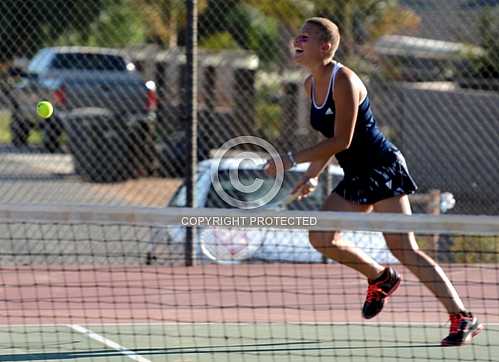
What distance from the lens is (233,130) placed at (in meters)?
12.3

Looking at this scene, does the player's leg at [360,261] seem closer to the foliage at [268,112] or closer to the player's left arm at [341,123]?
the player's left arm at [341,123]

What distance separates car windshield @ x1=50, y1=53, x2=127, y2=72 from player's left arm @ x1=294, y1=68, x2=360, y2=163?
31.0ft

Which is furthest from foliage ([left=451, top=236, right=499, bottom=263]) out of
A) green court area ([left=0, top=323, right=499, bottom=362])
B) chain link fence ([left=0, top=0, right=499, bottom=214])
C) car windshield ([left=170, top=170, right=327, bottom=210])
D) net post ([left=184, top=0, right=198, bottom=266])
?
green court area ([left=0, top=323, right=499, bottom=362])

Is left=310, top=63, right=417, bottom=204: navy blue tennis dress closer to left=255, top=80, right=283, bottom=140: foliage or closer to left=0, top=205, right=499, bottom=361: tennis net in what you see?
left=0, top=205, right=499, bottom=361: tennis net

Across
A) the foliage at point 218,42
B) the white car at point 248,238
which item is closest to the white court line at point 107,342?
the white car at point 248,238

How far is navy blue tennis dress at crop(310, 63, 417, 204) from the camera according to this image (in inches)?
247

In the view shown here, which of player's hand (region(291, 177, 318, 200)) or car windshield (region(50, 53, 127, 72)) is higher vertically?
car windshield (region(50, 53, 127, 72))

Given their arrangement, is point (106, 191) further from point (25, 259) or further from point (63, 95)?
point (25, 259)

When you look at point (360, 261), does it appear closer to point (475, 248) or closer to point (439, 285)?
point (439, 285)

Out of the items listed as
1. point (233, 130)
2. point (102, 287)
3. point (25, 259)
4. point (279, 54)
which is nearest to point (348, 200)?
point (102, 287)

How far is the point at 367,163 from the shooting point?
6.36m

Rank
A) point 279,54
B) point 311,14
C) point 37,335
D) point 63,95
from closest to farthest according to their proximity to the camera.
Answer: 1. point 37,335
2. point 63,95
3. point 311,14
4. point 279,54

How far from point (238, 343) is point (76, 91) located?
8.35 m

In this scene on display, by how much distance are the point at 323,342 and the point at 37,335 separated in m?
1.78
